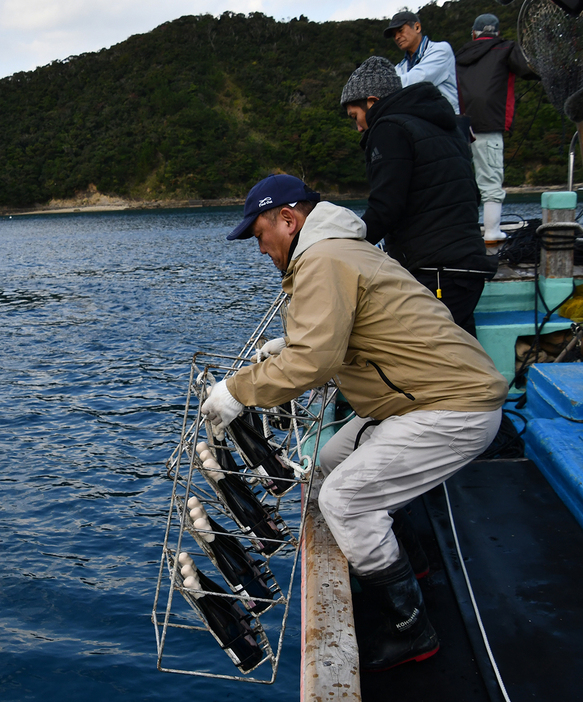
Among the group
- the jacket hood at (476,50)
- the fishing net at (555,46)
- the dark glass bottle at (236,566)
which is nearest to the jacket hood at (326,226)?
the fishing net at (555,46)

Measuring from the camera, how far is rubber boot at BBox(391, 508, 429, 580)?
3.35 metres

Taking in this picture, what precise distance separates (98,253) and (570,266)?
3539cm

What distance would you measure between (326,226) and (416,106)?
1.74 metres

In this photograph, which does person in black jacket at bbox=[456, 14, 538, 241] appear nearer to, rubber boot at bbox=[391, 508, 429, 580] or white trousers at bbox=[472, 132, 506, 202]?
white trousers at bbox=[472, 132, 506, 202]

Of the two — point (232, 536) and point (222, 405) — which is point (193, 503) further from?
point (222, 405)

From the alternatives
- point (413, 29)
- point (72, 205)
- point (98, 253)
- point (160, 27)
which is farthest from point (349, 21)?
point (413, 29)

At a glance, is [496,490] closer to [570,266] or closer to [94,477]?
[570,266]

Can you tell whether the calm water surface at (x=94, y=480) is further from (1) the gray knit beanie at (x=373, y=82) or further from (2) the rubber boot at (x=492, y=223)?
(2) the rubber boot at (x=492, y=223)

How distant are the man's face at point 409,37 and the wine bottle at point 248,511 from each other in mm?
4828

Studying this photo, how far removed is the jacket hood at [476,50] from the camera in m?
7.36

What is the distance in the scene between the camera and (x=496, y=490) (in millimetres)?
4293

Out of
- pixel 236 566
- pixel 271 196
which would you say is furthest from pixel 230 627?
pixel 271 196

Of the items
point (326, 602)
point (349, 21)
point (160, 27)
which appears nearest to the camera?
point (326, 602)

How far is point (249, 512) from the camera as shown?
3.18 m
